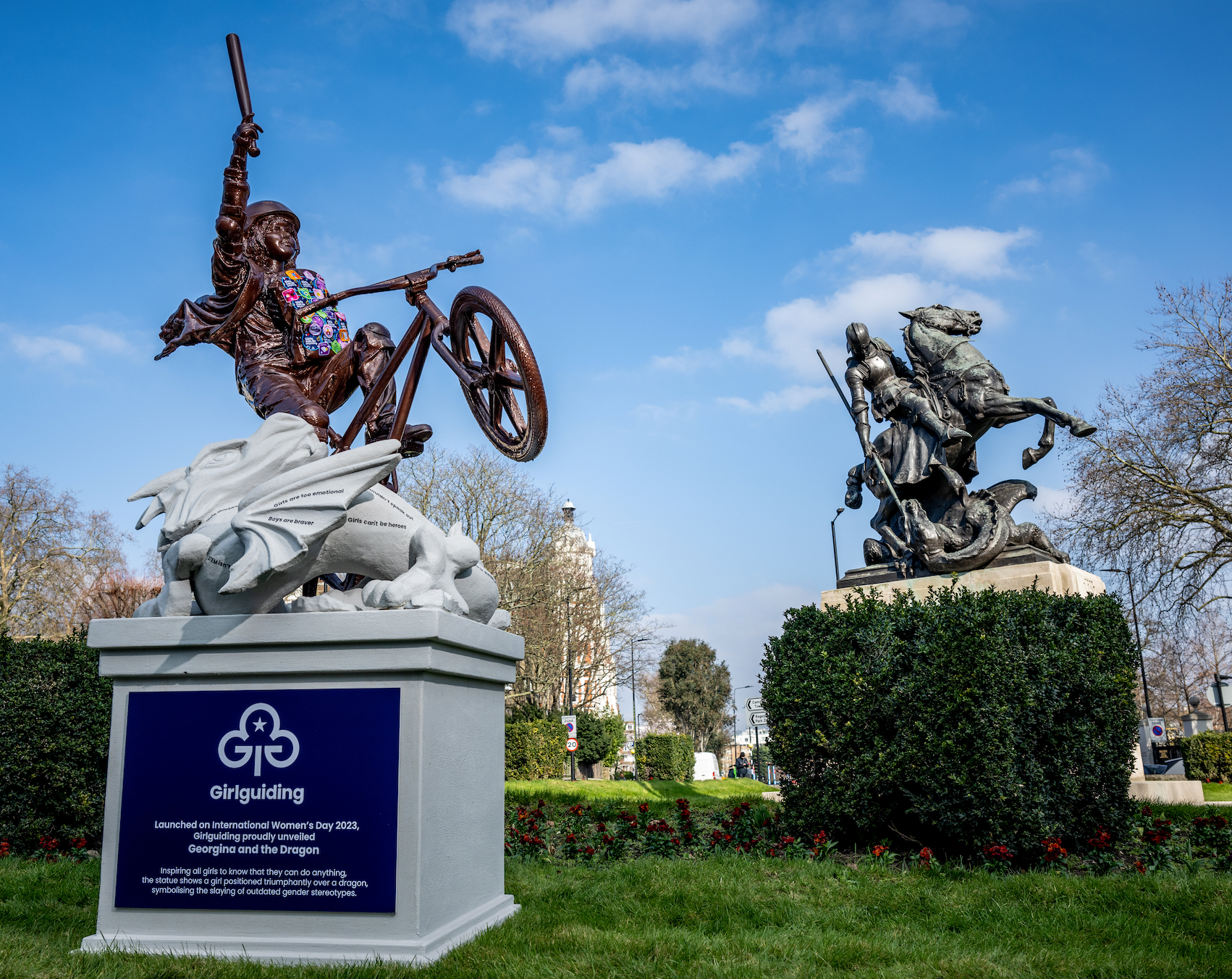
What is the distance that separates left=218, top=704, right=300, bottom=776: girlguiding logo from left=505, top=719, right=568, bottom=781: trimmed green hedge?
1852 cm

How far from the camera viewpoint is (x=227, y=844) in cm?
350

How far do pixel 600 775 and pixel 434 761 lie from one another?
2969cm

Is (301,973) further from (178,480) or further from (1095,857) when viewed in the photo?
(1095,857)

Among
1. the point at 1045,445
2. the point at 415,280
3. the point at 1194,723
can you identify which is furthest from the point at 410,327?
the point at 1194,723

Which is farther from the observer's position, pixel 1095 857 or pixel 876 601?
pixel 876 601

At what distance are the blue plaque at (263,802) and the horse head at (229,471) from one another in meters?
0.84

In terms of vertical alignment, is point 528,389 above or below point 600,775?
above

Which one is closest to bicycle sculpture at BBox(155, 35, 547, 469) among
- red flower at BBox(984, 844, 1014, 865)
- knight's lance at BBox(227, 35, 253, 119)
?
knight's lance at BBox(227, 35, 253, 119)

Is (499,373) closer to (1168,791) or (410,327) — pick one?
(410,327)

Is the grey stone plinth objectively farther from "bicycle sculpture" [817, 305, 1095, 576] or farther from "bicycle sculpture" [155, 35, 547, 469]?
"bicycle sculpture" [155, 35, 547, 469]

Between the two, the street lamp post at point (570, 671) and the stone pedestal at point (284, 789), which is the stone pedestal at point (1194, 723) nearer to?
the street lamp post at point (570, 671)

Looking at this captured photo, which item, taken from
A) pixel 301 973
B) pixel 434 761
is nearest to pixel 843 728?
pixel 434 761

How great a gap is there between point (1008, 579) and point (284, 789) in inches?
317

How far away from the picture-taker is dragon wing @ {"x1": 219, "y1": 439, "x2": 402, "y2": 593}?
11.8 ft
